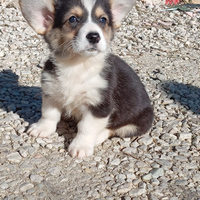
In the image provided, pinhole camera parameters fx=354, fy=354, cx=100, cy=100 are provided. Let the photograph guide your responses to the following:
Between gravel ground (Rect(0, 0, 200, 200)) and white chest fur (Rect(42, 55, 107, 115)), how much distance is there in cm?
66

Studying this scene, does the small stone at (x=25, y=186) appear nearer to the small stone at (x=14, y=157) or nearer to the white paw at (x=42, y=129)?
the small stone at (x=14, y=157)

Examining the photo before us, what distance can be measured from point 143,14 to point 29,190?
686cm

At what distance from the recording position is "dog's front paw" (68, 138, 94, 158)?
13.2 ft

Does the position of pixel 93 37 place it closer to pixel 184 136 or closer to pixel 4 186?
pixel 4 186

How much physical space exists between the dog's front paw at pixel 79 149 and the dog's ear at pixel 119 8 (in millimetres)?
1483

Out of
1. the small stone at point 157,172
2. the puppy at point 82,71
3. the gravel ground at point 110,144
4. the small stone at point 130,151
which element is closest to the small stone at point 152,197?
the gravel ground at point 110,144

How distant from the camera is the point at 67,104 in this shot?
4098mm

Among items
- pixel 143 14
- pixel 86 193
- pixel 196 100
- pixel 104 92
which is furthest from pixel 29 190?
pixel 143 14

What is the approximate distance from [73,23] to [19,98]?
1972 millimetres

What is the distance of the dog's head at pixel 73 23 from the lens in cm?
358

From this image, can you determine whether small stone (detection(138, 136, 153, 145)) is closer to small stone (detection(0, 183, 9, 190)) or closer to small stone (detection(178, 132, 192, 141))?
small stone (detection(178, 132, 192, 141))

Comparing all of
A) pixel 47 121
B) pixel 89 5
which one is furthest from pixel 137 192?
pixel 89 5

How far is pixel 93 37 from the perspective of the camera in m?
3.52

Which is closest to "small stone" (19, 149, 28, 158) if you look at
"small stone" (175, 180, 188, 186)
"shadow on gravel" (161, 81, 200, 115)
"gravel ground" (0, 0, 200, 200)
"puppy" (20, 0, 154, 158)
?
"gravel ground" (0, 0, 200, 200)
